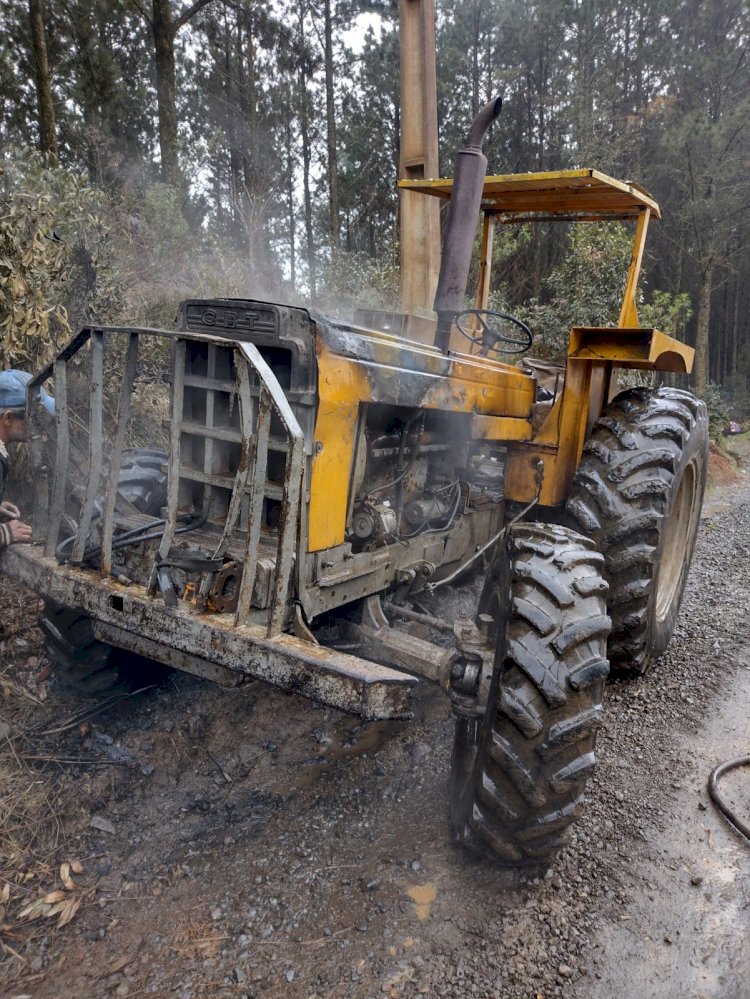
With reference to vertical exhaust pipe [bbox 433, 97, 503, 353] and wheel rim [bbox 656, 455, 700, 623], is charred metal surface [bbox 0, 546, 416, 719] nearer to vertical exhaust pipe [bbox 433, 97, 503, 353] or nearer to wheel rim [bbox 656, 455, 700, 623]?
vertical exhaust pipe [bbox 433, 97, 503, 353]

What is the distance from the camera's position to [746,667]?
13.9 feet

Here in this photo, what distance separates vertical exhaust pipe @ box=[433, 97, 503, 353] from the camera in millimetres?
3322

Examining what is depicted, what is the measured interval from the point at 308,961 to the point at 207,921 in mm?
374

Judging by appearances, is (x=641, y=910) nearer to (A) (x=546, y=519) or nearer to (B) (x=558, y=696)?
(B) (x=558, y=696)

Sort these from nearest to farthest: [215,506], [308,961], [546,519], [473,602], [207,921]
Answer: [308,961]
[207,921]
[215,506]
[546,519]
[473,602]

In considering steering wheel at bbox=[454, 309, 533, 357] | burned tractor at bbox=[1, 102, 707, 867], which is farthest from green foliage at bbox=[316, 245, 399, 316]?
burned tractor at bbox=[1, 102, 707, 867]

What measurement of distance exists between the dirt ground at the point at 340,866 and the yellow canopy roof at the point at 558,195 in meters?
2.71

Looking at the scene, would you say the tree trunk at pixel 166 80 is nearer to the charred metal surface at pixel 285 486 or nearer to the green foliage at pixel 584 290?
the green foliage at pixel 584 290

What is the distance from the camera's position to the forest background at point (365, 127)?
11867 mm

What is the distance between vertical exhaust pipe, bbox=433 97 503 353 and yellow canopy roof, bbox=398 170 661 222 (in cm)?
34

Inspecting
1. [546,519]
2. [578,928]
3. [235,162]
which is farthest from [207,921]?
[235,162]

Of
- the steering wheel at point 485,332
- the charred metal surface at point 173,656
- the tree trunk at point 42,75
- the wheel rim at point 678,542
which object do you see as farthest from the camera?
the tree trunk at point 42,75

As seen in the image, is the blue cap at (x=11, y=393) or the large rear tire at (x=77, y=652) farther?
the blue cap at (x=11, y=393)

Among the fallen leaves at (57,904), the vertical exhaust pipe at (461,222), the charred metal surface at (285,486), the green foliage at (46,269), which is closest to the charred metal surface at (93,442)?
the charred metal surface at (285,486)
